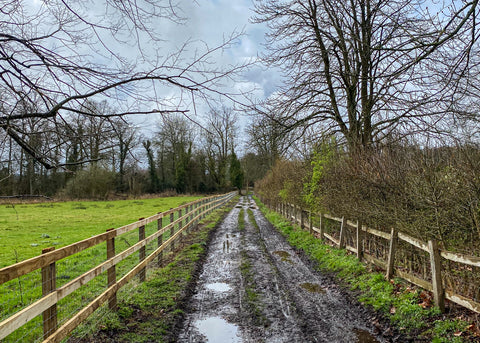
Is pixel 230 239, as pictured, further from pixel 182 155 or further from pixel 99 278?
pixel 182 155

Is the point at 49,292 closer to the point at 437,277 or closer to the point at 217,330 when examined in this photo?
the point at 217,330

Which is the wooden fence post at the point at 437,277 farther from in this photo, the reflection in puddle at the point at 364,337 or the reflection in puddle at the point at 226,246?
the reflection in puddle at the point at 226,246

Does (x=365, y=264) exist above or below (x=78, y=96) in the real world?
below

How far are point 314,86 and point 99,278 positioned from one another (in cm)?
943

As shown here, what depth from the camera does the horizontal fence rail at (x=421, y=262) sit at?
4.23 m

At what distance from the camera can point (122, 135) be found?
10.3 feet

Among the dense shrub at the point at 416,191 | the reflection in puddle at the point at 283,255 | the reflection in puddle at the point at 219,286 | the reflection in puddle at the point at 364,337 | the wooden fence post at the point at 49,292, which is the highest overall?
the dense shrub at the point at 416,191

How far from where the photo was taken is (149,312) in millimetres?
4895

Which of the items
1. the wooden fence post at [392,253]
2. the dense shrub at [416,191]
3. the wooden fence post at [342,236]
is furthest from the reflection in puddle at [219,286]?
the wooden fence post at [342,236]

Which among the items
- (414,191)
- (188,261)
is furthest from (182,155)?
(414,191)

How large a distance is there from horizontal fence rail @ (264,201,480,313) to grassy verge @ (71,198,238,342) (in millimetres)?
3614

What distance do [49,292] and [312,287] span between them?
181 inches

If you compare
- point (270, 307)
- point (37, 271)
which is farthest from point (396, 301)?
point (37, 271)

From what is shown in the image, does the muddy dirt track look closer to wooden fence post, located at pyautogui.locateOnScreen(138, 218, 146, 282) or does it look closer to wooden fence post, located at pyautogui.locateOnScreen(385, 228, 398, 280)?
wooden fence post, located at pyautogui.locateOnScreen(385, 228, 398, 280)
